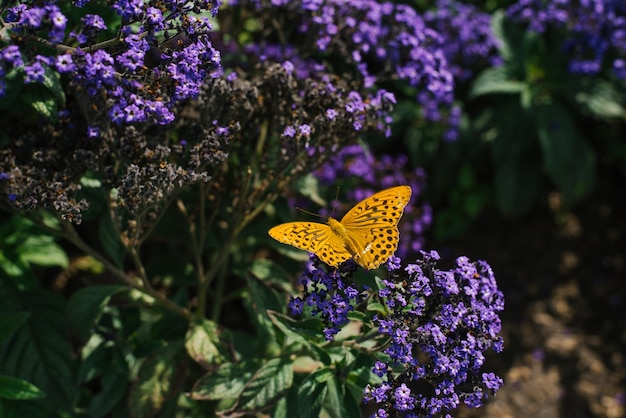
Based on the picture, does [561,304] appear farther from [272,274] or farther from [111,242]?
[111,242]

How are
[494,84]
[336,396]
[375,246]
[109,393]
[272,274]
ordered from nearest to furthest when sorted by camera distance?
[375,246] → [336,396] → [109,393] → [272,274] → [494,84]

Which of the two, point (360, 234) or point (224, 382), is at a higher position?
point (360, 234)

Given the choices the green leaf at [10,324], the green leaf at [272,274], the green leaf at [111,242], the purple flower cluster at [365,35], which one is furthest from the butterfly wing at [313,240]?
the green leaf at [10,324]

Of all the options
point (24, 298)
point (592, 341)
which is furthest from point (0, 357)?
point (592, 341)

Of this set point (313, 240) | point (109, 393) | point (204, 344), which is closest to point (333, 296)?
point (313, 240)

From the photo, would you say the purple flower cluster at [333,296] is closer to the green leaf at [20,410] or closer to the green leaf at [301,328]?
the green leaf at [301,328]

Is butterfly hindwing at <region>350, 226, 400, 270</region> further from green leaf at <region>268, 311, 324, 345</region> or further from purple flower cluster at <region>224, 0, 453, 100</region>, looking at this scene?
purple flower cluster at <region>224, 0, 453, 100</region>
